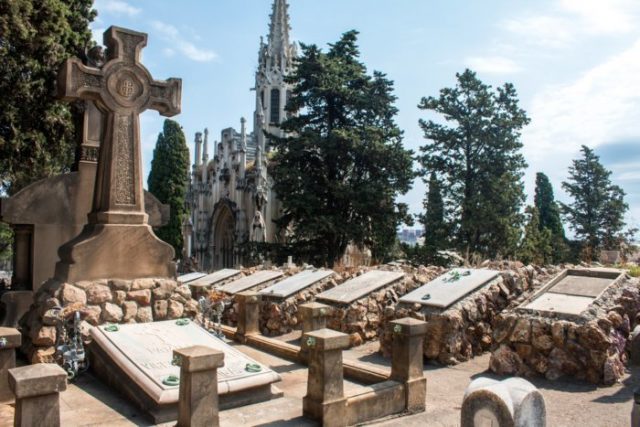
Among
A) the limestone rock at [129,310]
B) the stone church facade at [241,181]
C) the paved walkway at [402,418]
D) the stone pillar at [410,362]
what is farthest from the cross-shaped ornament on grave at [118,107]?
the stone church facade at [241,181]

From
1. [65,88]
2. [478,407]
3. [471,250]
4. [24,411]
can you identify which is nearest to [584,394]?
[478,407]

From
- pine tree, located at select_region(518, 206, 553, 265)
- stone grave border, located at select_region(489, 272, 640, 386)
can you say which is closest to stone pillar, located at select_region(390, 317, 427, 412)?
stone grave border, located at select_region(489, 272, 640, 386)

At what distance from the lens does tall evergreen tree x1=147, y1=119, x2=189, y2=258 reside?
1378 inches

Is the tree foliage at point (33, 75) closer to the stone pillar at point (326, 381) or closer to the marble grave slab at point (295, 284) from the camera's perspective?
the marble grave slab at point (295, 284)

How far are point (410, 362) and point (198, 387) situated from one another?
7.65ft

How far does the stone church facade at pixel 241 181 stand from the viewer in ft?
113

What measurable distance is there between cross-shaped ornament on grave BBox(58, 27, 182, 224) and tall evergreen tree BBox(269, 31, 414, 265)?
1677 cm

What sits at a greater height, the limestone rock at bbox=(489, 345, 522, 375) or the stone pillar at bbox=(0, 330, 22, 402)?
the stone pillar at bbox=(0, 330, 22, 402)

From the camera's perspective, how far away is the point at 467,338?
7508mm

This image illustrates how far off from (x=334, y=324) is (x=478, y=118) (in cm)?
1884

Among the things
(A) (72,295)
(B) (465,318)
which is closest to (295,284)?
(B) (465,318)

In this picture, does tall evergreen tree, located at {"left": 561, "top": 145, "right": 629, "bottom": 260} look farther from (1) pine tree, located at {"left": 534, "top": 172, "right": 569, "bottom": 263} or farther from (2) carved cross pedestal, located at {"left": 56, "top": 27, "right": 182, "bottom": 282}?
(2) carved cross pedestal, located at {"left": 56, "top": 27, "right": 182, "bottom": 282}

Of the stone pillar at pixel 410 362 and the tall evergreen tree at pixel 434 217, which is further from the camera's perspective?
the tall evergreen tree at pixel 434 217

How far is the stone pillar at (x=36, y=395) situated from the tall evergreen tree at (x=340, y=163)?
20.0 m
